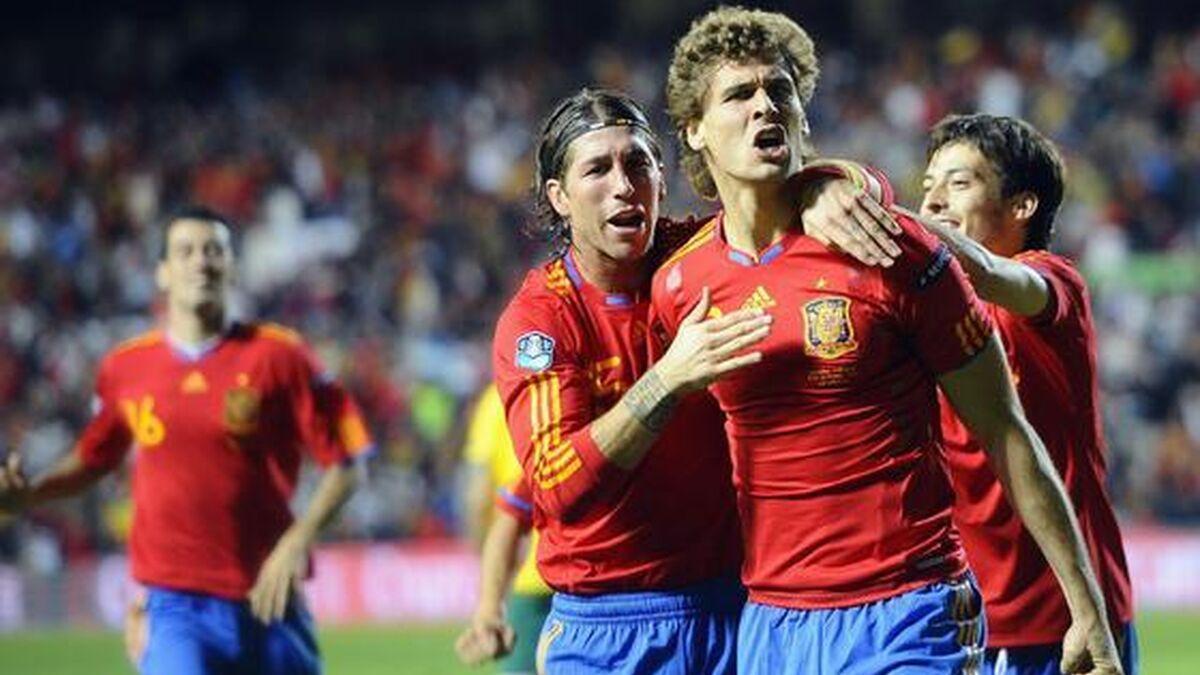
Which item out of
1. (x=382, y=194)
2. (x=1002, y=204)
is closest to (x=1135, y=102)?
(x=382, y=194)

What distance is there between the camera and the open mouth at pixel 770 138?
5.20m

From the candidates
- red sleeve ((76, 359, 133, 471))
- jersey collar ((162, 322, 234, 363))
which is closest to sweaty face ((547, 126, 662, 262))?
jersey collar ((162, 322, 234, 363))

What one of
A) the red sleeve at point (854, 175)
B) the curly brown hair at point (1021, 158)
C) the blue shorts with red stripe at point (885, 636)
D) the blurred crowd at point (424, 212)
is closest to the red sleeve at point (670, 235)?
the red sleeve at point (854, 175)

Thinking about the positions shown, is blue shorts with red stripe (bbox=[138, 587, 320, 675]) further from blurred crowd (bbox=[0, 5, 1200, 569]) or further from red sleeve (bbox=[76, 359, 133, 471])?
blurred crowd (bbox=[0, 5, 1200, 569])

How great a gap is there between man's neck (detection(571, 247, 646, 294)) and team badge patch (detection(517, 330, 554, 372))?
0.90 feet

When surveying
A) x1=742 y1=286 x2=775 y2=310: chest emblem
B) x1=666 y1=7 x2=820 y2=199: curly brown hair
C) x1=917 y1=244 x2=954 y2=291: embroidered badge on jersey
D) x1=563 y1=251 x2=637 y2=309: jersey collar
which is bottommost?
x1=742 y1=286 x2=775 y2=310: chest emblem

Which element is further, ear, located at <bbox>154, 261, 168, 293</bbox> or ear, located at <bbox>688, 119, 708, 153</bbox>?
ear, located at <bbox>154, 261, 168, 293</bbox>

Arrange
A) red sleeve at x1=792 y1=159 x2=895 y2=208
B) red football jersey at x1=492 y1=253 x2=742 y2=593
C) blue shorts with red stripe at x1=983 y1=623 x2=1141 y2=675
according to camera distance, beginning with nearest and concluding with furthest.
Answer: red sleeve at x1=792 y1=159 x2=895 y2=208 < red football jersey at x1=492 y1=253 x2=742 y2=593 < blue shorts with red stripe at x1=983 y1=623 x2=1141 y2=675

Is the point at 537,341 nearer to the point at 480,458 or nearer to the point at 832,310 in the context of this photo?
the point at 832,310

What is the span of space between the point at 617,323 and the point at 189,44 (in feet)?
81.8

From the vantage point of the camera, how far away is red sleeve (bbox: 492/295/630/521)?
525 centimetres

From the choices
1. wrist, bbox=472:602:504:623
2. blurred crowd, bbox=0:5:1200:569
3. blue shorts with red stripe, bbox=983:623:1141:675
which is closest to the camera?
blue shorts with red stripe, bbox=983:623:1141:675

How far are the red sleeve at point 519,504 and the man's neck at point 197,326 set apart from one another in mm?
1561

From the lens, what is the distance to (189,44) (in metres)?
29.7
